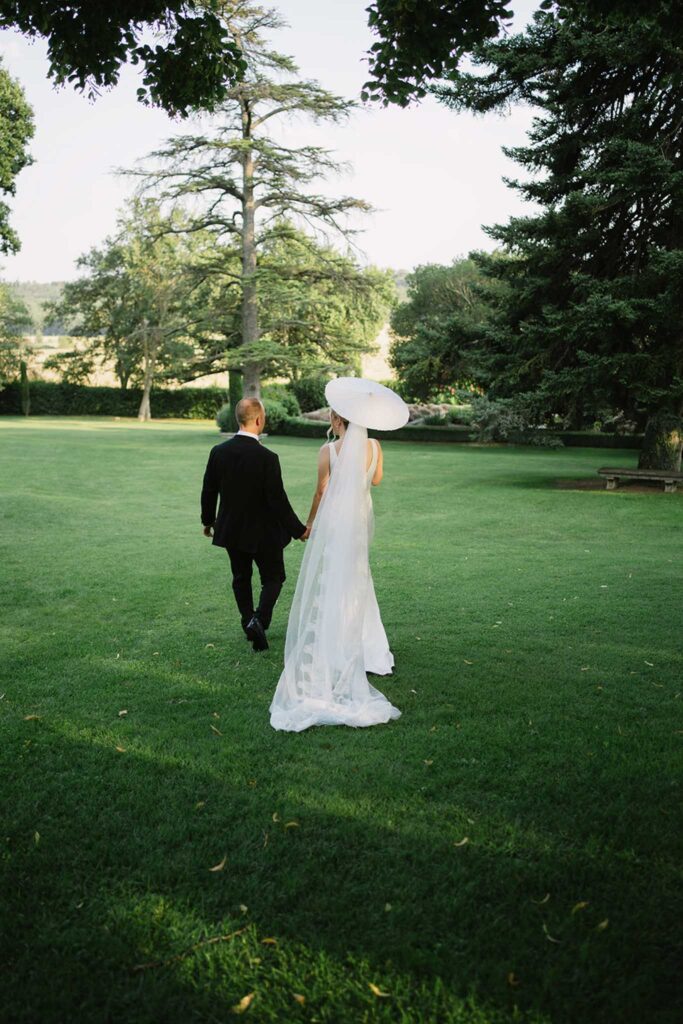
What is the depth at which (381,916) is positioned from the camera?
304cm

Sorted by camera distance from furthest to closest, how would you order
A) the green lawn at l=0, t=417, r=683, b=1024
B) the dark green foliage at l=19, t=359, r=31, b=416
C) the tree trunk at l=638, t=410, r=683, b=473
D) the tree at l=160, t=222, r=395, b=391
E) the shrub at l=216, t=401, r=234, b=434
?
Answer: the dark green foliage at l=19, t=359, r=31, b=416 → the shrub at l=216, t=401, r=234, b=434 → the tree at l=160, t=222, r=395, b=391 → the tree trunk at l=638, t=410, r=683, b=473 → the green lawn at l=0, t=417, r=683, b=1024

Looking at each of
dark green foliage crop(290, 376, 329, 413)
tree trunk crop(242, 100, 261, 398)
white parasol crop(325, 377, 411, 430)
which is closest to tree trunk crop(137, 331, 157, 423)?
dark green foliage crop(290, 376, 329, 413)

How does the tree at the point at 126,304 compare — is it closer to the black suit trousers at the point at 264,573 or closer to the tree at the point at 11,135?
the tree at the point at 11,135

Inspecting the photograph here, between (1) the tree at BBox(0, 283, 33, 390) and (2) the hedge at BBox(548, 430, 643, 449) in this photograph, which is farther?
(1) the tree at BBox(0, 283, 33, 390)

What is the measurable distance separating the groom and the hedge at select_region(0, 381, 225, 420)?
5175 centimetres

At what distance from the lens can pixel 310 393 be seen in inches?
1757

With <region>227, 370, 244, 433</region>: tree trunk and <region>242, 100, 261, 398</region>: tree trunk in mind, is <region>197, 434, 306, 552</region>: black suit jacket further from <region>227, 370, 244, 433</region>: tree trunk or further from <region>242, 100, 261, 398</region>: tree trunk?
<region>227, 370, 244, 433</region>: tree trunk

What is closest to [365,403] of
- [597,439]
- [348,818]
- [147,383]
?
[348,818]

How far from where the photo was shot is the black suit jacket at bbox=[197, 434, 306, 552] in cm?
625

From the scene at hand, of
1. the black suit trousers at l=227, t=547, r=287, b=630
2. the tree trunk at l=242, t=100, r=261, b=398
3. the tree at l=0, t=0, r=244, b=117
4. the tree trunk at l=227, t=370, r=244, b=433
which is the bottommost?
the black suit trousers at l=227, t=547, r=287, b=630

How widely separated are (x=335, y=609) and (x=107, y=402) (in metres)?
56.0

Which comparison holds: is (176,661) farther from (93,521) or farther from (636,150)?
(636,150)

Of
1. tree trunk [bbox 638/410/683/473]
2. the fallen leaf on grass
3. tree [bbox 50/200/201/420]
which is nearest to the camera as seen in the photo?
the fallen leaf on grass

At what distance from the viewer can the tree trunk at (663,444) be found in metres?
18.1
